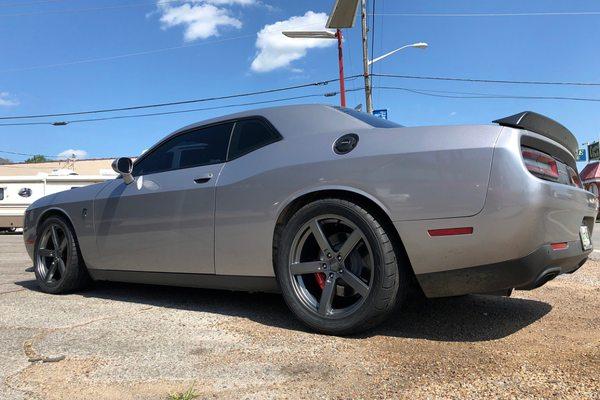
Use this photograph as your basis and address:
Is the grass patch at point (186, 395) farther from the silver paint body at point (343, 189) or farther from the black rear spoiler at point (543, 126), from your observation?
the black rear spoiler at point (543, 126)

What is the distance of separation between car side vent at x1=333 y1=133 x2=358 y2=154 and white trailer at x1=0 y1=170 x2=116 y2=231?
16.7 m

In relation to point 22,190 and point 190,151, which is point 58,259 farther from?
point 22,190

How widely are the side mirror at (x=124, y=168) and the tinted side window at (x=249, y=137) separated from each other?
115 centimetres

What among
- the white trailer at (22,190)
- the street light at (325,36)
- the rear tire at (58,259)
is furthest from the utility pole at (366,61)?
the rear tire at (58,259)

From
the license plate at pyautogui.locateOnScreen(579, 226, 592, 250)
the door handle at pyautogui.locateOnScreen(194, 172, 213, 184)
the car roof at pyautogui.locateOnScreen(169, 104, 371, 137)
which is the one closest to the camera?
the license plate at pyautogui.locateOnScreen(579, 226, 592, 250)

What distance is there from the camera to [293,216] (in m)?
3.42

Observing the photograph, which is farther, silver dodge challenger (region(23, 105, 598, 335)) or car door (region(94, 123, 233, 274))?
car door (region(94, 123, 233, 274))

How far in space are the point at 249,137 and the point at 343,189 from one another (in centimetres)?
105

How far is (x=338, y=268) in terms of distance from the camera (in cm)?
327

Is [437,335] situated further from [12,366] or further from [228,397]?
[12,366]

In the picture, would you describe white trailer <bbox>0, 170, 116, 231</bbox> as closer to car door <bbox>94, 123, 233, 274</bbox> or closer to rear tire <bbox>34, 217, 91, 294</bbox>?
rear tire <bbox>34, 217, 91, 294</bbox>

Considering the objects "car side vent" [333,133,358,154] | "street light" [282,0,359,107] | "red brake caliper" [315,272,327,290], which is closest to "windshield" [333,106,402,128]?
"car side vent" [333,133,358,154]

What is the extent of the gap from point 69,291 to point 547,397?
Result: 4.38m

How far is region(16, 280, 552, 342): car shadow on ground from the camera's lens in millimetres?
3316
